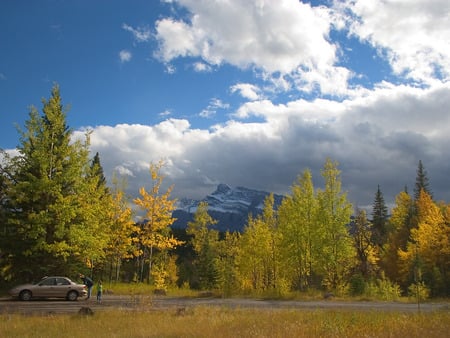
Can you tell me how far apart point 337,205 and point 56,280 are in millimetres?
23286

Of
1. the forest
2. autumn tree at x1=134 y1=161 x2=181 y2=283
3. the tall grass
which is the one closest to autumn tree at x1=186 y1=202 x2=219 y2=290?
the forest

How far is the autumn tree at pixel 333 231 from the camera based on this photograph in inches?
1342

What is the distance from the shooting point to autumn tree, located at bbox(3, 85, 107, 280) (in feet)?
88.5

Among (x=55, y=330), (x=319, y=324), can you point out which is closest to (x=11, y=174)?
(x=55, y=330)

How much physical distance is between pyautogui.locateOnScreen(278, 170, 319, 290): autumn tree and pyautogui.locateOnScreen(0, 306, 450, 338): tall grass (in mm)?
17929

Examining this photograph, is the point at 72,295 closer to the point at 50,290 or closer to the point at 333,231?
the point at 50,290

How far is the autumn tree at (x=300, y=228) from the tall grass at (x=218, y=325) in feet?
58.8

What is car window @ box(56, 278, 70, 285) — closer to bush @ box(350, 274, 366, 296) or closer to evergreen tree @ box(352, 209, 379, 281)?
bush @ box(350, 274, 366, 296)

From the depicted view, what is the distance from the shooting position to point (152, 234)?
34.8m

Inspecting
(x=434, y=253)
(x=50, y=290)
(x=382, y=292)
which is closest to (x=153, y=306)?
(x=50, y=290)

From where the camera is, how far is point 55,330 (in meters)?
14.3

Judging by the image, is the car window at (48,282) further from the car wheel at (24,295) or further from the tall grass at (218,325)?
the tall grass at (218,325)

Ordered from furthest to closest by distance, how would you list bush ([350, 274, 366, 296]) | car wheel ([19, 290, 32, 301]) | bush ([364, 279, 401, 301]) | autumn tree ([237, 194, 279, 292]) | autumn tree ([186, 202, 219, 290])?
autumn tree ([186, 202, 219, 290]) → autumn tree ([237, 194, 279, 292]) → bush ([350, 274, 366, 296]) → bush ([364, 279, 401, 301]) → car wheel ([19, 290, 32, 301])

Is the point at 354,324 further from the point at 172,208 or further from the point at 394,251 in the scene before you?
the point at 394,251
